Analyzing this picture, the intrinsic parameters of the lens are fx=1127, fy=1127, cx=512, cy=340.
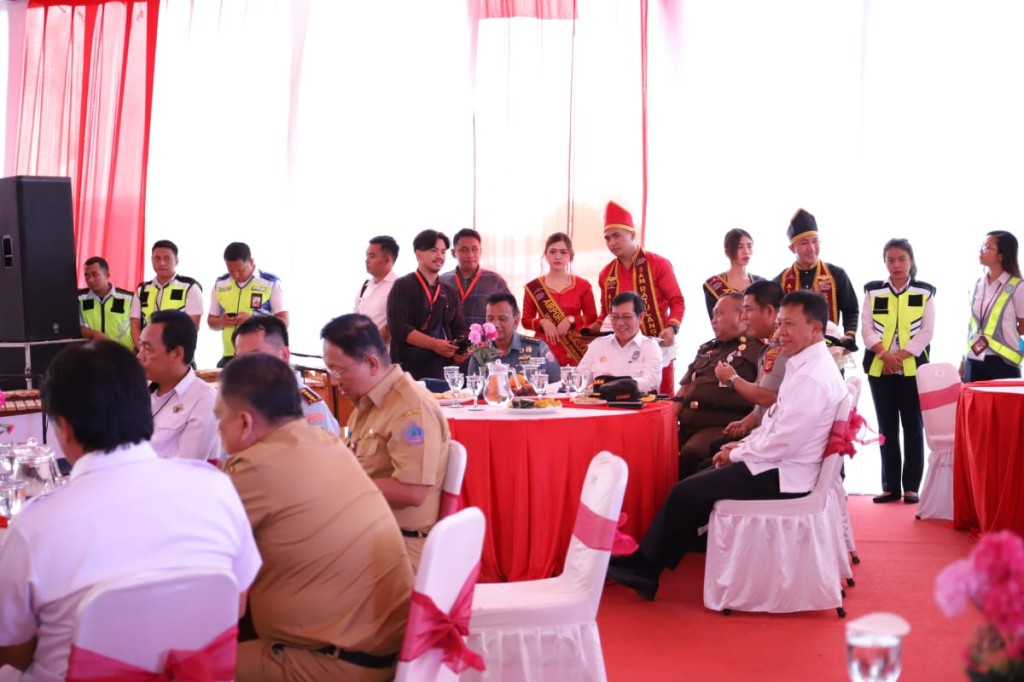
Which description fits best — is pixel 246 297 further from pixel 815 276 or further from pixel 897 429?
pixel 897 429

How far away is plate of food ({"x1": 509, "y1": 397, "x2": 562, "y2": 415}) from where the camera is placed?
476cm

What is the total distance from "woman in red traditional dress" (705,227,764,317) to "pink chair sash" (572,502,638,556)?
3.45 metres

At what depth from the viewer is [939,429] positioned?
5.74 meters

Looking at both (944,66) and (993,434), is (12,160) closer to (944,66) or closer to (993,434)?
(944,66)

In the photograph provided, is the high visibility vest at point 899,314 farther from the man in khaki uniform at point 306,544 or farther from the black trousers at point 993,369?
the man in khaki uniform at point 306,544

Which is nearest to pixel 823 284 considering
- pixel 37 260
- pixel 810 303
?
pixel 810 303

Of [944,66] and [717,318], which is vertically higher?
[944,66]

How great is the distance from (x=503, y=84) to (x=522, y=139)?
401 millimetres

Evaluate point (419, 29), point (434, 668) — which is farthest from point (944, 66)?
point (434, 668)

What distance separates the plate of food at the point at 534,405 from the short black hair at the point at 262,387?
248cm

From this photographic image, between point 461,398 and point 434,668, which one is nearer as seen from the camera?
point 434,668

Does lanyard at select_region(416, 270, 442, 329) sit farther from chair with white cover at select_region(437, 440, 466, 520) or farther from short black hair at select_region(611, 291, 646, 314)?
chair with white cover at select_region(437, 440, 466, 520)

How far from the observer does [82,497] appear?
1.85m

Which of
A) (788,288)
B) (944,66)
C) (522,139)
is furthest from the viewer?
(522,139)
